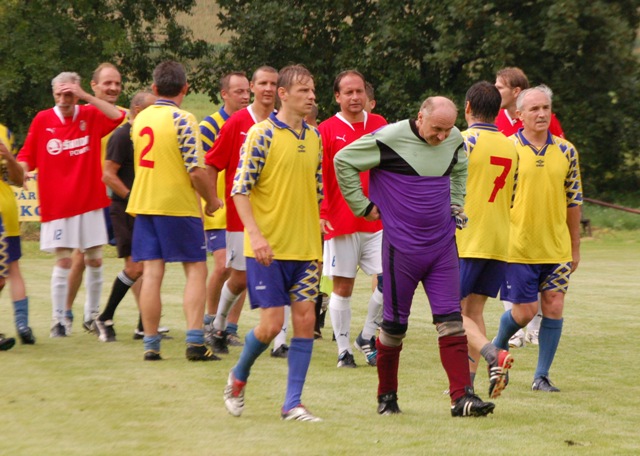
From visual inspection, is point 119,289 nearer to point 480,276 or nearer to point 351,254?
point 351,254

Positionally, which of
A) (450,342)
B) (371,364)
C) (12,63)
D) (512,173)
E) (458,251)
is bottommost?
(371,364)

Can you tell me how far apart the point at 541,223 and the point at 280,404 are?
2.17 m

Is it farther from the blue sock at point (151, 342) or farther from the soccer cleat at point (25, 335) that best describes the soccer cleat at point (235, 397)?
the soccer cleat at point (25, 335)

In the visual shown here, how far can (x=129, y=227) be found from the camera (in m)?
9.95

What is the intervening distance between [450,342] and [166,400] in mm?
1774

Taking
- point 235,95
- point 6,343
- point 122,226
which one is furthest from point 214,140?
point 6,343

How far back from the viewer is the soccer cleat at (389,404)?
22.5 feet

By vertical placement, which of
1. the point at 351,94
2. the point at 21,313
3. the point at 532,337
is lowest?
the point at 532,337

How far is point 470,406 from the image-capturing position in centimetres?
664

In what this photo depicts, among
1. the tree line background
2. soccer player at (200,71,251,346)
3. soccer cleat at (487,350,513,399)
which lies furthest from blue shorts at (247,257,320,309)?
the tree line background

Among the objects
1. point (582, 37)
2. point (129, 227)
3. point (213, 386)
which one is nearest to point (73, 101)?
point (129, 227)

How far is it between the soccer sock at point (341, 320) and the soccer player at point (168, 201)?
38.8 inches

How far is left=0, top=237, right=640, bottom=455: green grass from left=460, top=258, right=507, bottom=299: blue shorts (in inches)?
27.1

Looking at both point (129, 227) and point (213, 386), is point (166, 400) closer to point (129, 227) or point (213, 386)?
point (213, 386)
